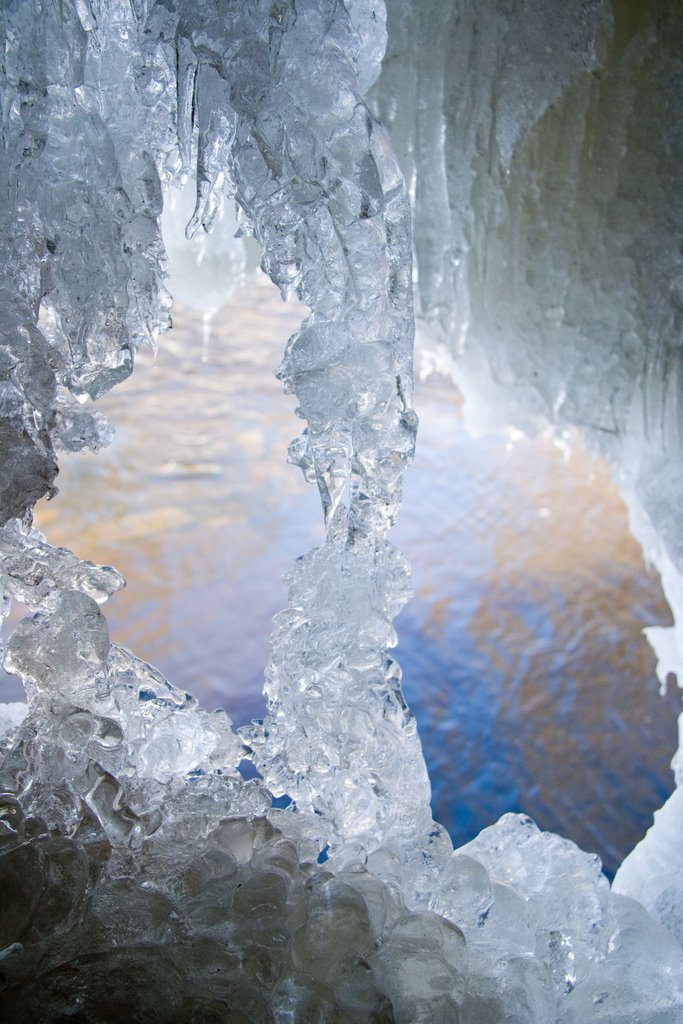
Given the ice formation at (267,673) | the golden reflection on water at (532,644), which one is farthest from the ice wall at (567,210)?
the golden reflection on water at (532,644)

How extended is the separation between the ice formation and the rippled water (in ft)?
5.55

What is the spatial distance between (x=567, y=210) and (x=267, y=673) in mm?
674

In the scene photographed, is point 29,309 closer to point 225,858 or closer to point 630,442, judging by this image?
point 225,858

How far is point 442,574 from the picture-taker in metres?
3.36

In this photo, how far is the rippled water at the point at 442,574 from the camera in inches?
104

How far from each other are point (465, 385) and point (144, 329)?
2.47 ft

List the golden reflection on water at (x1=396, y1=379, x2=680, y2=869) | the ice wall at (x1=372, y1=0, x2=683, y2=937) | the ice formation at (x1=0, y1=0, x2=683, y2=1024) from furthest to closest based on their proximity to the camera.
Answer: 1. the golden reflection on water at (x1=396, y1=379, x2=680, y2=869)
2. the ice wall at (x1=372, y1=0, x2=683, y2=937)
3. the ice formation at (x1=0, y1=0, x2=683, y2=1024)

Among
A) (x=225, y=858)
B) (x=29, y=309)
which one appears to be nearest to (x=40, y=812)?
(x=225, y=858)

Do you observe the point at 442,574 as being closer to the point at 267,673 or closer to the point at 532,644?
the point at 532,644

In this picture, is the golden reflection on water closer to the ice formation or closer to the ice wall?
the ice wall

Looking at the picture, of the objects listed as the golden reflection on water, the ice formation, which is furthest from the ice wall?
the golden reflection on water

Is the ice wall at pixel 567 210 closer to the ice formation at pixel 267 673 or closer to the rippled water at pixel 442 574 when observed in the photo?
the ice formation at pixel 267 673

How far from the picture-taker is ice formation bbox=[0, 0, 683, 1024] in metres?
0.68

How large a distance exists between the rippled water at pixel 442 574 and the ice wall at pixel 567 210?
140 cm
